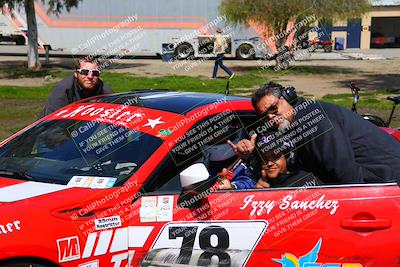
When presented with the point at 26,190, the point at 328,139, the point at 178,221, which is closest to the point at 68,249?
the point at 26,190

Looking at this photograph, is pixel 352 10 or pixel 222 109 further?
pixel 352 10

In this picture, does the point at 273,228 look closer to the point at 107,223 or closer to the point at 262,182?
the point at 262,182

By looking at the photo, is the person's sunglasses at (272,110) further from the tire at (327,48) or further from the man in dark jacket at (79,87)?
the tire at (327,48)

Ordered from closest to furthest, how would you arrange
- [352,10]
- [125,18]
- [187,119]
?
[187,119] → [352,10] → [125,18]

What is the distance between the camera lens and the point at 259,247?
10.9 ft

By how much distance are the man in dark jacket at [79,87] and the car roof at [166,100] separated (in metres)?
0.96

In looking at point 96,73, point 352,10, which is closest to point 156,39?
point 352,10

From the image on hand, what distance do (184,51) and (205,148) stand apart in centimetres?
2926

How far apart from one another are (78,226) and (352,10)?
2397 centimetres

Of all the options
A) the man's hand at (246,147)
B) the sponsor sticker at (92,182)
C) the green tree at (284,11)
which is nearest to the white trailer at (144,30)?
the green tree at (284,11)

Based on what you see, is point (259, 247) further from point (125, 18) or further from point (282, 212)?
point (125, 18)

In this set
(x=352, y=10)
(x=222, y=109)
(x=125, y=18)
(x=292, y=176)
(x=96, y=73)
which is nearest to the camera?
(x=292, y=176)

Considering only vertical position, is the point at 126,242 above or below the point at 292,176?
below

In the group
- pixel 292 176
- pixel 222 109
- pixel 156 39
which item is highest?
pixel 222 109
